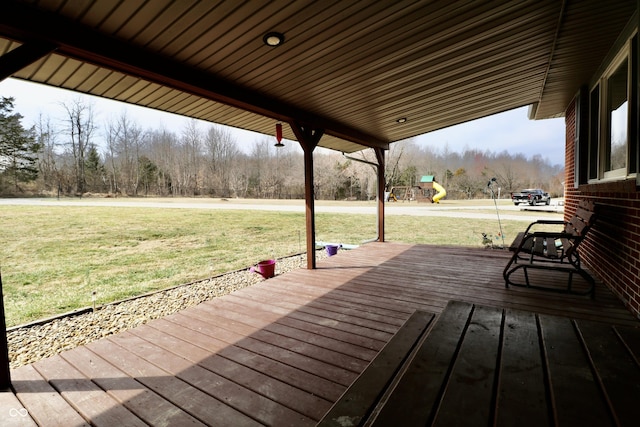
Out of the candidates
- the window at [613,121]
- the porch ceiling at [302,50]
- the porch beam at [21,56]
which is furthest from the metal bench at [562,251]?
the porch beam at [21,56]

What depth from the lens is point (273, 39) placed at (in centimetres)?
239

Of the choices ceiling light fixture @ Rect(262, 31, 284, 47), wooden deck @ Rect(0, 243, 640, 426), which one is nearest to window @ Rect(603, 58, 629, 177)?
wooden deck @ Rect(0, 243, 640, 426)

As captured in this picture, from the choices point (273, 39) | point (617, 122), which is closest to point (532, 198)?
point (617, 122)

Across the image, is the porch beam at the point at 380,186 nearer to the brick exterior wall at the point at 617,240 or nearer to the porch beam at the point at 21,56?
the brick exterior wall at the point at 617,240

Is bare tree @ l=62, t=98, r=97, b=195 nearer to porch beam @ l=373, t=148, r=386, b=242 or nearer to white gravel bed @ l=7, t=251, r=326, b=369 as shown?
white gravel bed @ l=7, t=251, r=326, b=369

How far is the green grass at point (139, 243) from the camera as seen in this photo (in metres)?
5.04

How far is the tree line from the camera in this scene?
22.2 meters

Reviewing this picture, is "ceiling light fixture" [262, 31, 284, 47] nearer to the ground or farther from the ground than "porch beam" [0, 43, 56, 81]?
farther from the ground

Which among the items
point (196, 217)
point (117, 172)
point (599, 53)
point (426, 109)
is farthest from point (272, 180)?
point (599, 53)

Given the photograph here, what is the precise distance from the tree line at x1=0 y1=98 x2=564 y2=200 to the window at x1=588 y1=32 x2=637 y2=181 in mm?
18735

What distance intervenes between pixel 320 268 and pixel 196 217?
394 inches

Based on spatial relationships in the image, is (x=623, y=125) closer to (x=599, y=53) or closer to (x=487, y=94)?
(x=599, y=53)

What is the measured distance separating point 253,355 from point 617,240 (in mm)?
3467

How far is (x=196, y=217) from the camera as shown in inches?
519
